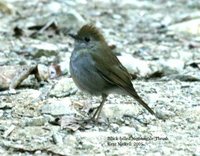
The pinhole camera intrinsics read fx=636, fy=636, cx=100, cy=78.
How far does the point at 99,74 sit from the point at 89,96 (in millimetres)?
856

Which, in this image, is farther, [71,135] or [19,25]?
[19,25]

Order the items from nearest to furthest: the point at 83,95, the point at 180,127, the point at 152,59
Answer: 1. the point at 180,127
2. the point at 83,95
3. the point at 152,59

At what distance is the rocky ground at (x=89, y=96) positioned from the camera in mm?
5328

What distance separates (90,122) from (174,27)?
5560 millimetres

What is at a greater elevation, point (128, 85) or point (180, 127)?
point (128, 85)

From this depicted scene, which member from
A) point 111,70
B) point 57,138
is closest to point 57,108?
point 111,70

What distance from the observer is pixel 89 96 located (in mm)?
6828

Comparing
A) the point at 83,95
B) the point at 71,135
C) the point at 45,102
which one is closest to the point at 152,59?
the point at 83,95

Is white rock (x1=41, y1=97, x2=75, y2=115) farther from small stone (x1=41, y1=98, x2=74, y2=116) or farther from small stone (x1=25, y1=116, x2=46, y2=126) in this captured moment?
small stone (x1=25, y1=116, x2=46, y2=126)

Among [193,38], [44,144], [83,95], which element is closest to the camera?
[44,144]

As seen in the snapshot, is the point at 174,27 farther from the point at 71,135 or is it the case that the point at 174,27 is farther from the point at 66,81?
the point at 71,135

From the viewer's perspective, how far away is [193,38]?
1044cm

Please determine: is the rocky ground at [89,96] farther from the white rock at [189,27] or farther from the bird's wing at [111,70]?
the bird's wing at [111,70]

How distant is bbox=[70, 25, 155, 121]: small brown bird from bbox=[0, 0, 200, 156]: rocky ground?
28cm
